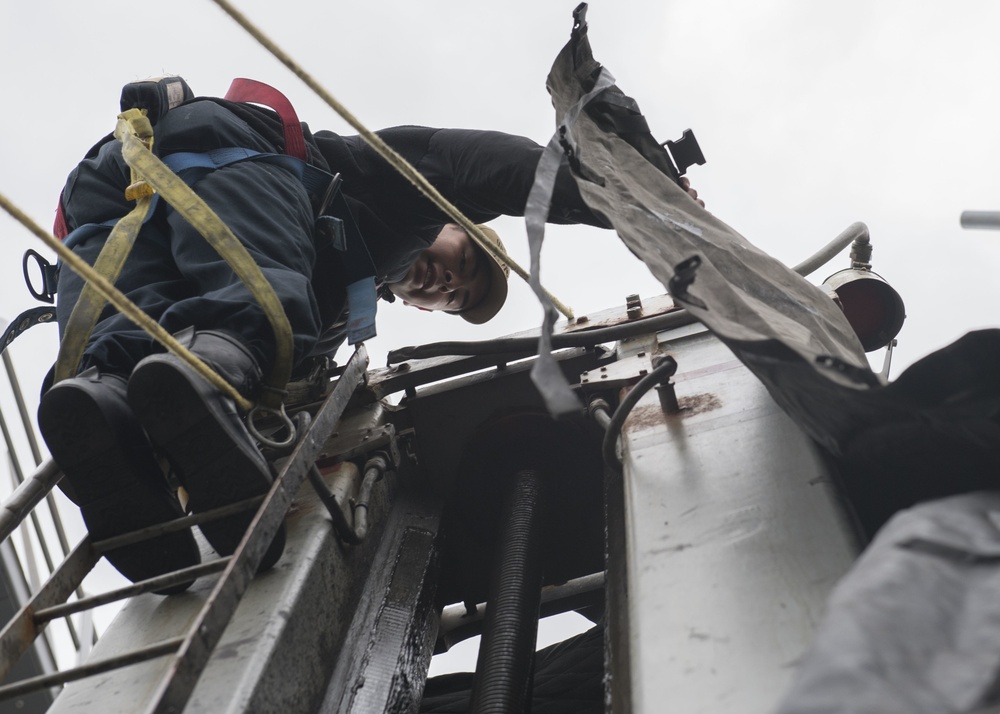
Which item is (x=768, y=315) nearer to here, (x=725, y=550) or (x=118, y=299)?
(x=725, y=550)

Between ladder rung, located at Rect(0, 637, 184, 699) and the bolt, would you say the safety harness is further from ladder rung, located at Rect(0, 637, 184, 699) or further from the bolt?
the bolt

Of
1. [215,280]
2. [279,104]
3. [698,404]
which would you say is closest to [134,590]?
[215,280]

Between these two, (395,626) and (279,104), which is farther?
(279,104)

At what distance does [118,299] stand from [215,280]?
0.47 m

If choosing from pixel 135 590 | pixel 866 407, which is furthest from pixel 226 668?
pixel 866 407

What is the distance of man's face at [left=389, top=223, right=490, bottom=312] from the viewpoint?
4.32m

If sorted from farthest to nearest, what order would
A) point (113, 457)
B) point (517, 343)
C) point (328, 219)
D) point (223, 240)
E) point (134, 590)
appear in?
point (517, 343)
point (328, 219)
point (223, 240)
point (113, 457)
point (134, 590)

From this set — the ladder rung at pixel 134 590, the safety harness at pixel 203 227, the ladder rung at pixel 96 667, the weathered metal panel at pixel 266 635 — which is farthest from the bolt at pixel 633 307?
the ladder rung at pixel 96 667

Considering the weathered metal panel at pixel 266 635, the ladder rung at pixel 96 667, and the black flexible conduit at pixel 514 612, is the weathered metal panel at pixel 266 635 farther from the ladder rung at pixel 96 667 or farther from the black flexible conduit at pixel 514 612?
the black flexible conduit at pixel 514 612

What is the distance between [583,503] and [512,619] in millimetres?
806

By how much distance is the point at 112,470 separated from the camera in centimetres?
226

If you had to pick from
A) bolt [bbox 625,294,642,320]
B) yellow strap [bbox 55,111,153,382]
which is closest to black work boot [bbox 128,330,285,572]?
yellow strap [bbox 55,111,153,382]

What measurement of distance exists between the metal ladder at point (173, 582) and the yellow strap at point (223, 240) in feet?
0.39

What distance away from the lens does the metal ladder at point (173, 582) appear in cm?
181
